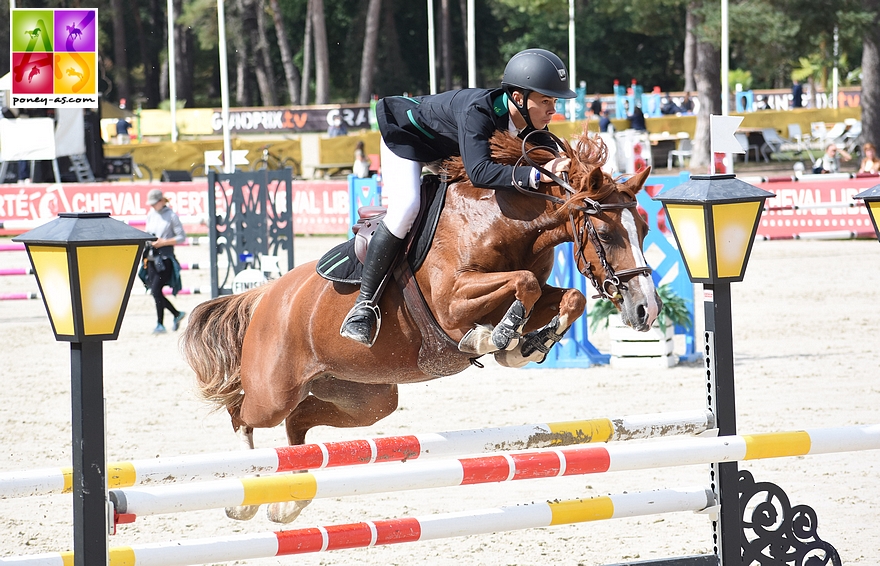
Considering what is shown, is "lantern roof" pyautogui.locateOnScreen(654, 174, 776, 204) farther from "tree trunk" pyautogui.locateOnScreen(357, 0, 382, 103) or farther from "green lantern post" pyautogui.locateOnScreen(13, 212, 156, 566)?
"tree trunk" pyautogui.locateOnScreen(357, 0, 382, 103)

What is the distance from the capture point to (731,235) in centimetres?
364

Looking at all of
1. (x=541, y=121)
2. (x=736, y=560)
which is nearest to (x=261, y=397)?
(x=541, y=121)

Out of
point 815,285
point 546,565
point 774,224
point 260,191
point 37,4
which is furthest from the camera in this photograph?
point 37,4

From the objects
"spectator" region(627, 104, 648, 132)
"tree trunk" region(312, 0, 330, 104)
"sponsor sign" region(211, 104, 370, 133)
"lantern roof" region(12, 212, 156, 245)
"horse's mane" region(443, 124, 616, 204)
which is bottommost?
"lantern roof" region(12, 212, 156, 245)

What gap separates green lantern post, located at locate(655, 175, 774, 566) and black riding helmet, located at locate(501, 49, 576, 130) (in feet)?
1.98

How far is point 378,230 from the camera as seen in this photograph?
161 inches

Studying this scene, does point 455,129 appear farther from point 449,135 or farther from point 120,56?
point 120,56

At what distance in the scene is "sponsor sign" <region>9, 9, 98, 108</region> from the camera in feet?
31.2

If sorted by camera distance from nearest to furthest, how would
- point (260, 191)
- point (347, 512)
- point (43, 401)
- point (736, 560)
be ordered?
point (736, 560) < point (347, 512) < point (43, 401) < point (260, 191)

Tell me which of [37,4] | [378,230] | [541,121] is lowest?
[378,230]

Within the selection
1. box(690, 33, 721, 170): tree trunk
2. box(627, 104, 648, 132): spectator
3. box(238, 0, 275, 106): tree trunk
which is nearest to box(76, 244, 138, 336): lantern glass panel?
box(690, 33, 721, 170): tree trunk

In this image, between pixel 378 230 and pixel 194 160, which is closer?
pixel 378 230

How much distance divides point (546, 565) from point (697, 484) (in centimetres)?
150

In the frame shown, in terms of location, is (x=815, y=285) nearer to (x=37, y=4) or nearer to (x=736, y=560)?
(x=736, y=560)
